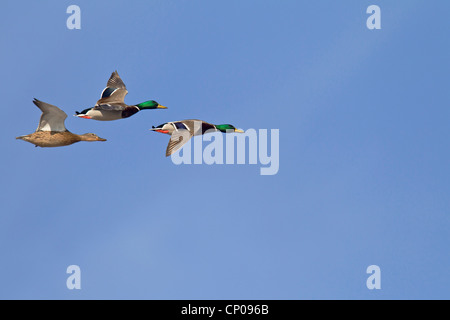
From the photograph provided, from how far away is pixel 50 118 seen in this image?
3272 cm

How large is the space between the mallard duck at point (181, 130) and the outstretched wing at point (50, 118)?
157 inches

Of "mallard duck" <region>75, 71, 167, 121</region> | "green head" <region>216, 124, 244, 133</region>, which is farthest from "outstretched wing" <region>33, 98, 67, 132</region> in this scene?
"green head" <region>216, 124, 244, 133</region>

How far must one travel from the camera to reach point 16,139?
32.9 meters

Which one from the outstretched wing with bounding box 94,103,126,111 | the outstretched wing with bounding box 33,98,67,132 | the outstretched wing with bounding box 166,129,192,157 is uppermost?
the outstretched wing with bounding box 94,103,126,111

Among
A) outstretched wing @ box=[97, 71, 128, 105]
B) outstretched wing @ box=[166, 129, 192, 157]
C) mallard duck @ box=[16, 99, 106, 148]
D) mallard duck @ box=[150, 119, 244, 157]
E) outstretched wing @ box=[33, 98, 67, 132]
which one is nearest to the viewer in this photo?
outstretched wing @ box=[33, 98, 67, 132]

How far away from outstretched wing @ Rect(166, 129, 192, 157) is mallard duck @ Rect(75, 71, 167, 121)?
8.95ft

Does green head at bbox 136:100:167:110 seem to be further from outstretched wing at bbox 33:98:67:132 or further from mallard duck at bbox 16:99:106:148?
outstretched wing at bbox 33:98:67:132

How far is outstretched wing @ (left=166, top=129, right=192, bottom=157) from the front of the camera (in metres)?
33.0
